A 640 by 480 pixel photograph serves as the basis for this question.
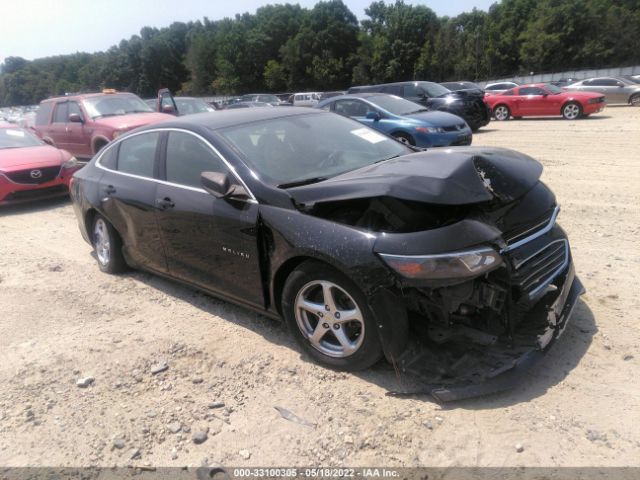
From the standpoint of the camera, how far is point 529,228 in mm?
3266

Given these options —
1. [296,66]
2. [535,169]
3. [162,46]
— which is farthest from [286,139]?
[162,46]

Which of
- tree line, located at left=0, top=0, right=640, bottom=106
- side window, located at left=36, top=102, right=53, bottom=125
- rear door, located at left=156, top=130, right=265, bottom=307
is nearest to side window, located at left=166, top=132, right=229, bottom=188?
rear door, located at left=156, top=130, right=265, bottom=307

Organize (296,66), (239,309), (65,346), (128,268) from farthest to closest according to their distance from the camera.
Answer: (296,66) < (128,268) < (239,309) < (65,346)

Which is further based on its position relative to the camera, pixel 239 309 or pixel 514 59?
pixel 514 59

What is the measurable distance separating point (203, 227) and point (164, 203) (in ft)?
1.81

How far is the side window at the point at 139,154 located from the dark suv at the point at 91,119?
595cm

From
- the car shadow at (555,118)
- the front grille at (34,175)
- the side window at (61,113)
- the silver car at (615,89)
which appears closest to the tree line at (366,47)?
the silver car at (615,89)

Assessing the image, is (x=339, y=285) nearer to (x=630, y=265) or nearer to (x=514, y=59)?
(x=630, y=265)

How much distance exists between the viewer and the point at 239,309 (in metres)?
4.38

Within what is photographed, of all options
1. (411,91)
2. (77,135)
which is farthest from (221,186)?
(411,91)

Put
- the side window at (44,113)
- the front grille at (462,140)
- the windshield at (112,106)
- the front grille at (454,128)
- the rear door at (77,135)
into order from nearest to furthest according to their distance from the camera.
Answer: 1. the front grille at (454,128)
2. the front grille at (462,140)
3. the rear door at (77,135)
4. the windshield at (112,106)
5. the side window at (44,113)

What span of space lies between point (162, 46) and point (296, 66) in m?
32.1

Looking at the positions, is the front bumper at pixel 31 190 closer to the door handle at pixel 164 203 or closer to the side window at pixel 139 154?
the side window at pixel 139 154

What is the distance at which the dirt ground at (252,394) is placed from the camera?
265 centimetres
